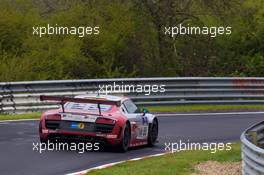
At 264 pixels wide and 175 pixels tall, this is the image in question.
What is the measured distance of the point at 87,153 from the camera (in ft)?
50.3

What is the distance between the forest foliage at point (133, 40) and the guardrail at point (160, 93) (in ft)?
12.8

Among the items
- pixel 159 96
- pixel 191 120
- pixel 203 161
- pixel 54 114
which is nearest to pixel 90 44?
pixel 159 96

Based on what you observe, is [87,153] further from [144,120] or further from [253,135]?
[253,135]

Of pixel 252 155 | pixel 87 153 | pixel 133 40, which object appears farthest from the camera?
pixel 133 40

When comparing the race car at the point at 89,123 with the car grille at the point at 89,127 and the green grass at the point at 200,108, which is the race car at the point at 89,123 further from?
the green grass at the point at 200,108

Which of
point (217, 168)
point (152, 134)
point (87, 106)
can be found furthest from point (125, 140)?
point (217, 168)

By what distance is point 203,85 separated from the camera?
25.7 m

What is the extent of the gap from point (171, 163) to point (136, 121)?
111 inches

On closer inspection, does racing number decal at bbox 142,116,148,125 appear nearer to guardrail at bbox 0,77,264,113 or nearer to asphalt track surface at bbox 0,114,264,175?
asphalt track surface at bbox 0,114,264,175

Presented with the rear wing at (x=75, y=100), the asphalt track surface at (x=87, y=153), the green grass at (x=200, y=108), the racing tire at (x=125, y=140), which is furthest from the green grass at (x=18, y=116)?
the racing tire at (x=125, y=140)

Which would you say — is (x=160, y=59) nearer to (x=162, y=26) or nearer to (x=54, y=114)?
(x=162, y=26)

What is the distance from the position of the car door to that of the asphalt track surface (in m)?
0.31

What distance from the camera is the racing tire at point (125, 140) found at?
1555cm

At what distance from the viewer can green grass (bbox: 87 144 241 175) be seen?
496 inches
